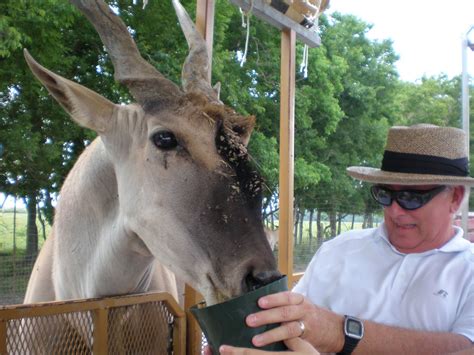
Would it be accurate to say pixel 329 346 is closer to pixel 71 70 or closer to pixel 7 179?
pixel 71 70

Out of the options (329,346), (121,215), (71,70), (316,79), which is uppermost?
(316,79)

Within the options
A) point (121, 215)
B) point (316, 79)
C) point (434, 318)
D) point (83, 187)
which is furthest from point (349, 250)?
point (316, 79)

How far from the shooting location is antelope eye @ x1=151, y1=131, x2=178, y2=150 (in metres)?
2.46

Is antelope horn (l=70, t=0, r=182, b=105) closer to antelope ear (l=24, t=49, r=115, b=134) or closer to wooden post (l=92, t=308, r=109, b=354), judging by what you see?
antelope ear (l=24, t=49, r=115, b=134)

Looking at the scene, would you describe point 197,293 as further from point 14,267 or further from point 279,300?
point 14,267

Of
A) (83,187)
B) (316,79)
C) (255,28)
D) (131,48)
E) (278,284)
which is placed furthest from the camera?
(316,79)

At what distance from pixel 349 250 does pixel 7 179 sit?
927cm

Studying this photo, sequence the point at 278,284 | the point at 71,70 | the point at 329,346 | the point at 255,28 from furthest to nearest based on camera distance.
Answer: the point at 255,28 → the point at 71,70 → the point at 329,346 → the point at 278,284

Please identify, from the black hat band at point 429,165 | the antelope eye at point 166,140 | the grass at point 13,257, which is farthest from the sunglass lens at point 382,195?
the grass at point 13,257

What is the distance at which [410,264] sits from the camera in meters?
2.65

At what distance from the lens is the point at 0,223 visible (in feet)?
37.4

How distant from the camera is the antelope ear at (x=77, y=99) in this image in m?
2.55

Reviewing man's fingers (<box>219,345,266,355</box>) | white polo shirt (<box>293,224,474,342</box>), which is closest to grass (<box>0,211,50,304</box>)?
white polo shirt (<box>293,224,474,342</box>)

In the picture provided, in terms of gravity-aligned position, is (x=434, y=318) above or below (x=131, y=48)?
below
